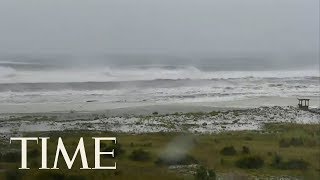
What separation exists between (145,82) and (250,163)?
5.70 feet

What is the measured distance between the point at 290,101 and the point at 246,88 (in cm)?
60

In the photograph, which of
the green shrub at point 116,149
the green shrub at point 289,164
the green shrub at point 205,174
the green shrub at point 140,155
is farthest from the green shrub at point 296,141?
the green shrub at point 116,149

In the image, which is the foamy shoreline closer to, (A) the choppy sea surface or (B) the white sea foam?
(A) the choppy sea surface

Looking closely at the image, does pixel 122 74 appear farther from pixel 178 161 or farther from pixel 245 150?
pixel 245 150

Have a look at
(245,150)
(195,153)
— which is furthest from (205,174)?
(245,150)

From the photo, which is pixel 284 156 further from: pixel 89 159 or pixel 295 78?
pixel 89 159

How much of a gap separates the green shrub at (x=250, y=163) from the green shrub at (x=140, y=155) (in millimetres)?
1028

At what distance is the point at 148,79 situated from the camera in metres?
6.92

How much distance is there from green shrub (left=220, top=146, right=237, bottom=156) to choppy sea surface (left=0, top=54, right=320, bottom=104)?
2.55ft

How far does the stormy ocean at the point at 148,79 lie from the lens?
20.4ft

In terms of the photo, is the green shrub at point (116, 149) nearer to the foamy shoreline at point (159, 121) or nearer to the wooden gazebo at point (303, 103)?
the foamy shoreline at point (159, 121)

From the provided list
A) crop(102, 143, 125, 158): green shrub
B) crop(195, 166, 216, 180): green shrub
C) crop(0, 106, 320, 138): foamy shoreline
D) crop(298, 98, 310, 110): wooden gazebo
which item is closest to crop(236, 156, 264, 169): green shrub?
crop(195, 166, 216, 180): green shrub

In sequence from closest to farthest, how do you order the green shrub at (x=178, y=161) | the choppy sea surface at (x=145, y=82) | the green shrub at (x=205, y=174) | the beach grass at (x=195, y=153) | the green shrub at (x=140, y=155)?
the beach grass at (x=195, y=153)
the green shrub at (x=205, y=174)
the green shrub at (x=140, y=155)
the green shrub at (x=178, y=161)
the choppy sea surface at (x=145, y=82)

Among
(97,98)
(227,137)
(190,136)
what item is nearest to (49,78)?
(97,98)
